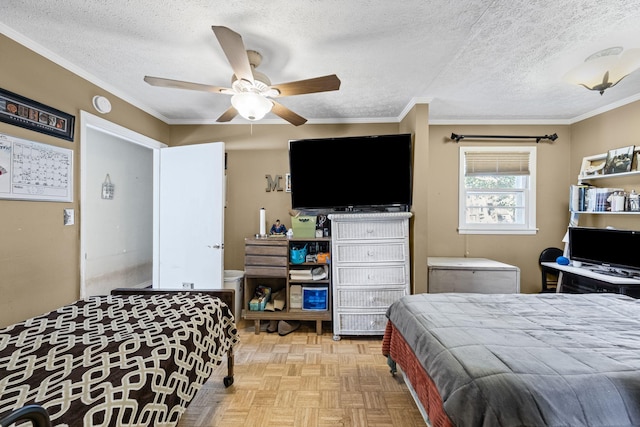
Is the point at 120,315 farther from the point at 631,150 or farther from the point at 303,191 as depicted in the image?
the point at 631,150

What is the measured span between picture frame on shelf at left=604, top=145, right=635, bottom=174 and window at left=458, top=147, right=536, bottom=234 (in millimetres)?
674

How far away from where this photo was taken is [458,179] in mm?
3477

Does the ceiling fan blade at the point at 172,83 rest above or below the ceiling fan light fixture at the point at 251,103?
above

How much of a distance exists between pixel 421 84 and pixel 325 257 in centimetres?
199

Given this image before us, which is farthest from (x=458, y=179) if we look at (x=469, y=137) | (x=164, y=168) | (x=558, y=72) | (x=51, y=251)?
(x=51, y=251)

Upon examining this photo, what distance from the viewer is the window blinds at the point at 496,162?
11.3ft

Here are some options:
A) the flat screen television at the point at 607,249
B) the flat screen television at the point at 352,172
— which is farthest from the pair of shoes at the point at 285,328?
the flat screen television at the point at 607,249

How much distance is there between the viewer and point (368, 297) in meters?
2.85

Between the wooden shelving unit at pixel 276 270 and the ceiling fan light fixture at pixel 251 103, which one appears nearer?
the ceiling fan light fixture at pixel 251 103

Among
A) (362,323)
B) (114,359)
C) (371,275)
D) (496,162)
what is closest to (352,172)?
(371,275)

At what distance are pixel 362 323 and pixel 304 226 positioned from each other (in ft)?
3.97

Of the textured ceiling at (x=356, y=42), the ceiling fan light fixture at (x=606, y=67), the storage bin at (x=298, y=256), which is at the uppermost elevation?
the textured ceiling at (x=356, y=42)

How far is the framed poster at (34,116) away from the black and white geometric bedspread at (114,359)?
129 cm

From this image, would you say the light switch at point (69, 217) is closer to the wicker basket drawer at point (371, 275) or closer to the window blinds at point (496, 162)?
the wicker basket drawer at point (371, 275)
